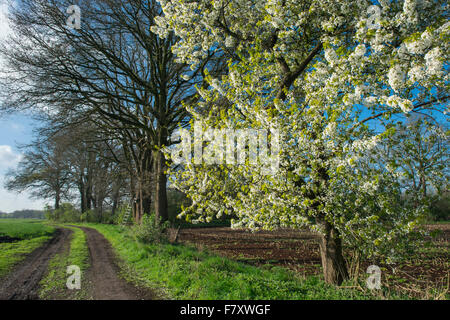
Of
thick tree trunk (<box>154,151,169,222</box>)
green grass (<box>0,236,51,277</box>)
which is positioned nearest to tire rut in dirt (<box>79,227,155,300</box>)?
green grass (<box>0,236,51,277</box>)

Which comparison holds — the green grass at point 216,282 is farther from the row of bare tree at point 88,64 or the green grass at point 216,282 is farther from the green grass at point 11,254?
the row of bare tree at point 88,64

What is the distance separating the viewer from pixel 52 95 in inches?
488

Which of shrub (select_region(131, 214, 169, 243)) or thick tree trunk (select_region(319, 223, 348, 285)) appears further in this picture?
shrub (select_region(131, 214, 169, 243))

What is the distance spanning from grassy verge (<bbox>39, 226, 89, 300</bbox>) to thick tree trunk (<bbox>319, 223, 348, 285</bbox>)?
18.4 feet

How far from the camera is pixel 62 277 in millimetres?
6664

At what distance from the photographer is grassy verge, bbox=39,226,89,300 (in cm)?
538

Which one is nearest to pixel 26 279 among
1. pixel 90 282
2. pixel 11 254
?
pixel 90 282

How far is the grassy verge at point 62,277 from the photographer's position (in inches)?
212

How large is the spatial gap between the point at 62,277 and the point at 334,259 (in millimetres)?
7271

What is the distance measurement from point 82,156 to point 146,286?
27730 mm

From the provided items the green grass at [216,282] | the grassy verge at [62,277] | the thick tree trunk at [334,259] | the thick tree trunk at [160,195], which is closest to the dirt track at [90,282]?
the grassy verge at [62,277]

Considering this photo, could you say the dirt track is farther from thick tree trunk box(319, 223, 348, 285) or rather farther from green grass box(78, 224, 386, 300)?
thick tree trunk box(319, 223, 348, 285)

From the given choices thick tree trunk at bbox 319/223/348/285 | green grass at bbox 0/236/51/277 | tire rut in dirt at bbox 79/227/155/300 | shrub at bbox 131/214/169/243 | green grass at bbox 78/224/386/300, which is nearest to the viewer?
green grass at bbox 78/224/386/300
